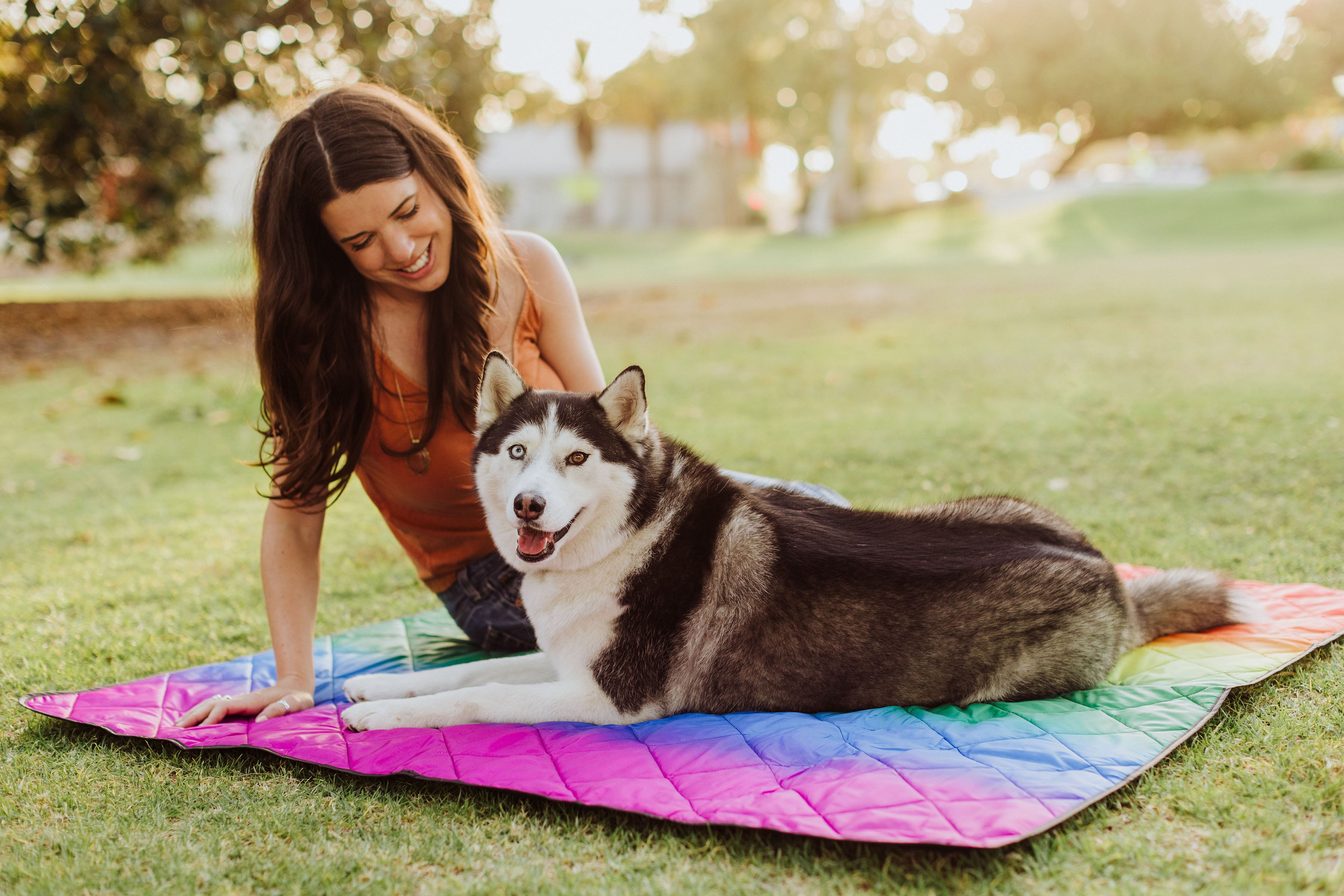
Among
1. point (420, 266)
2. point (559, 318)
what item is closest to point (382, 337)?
point (420, 266)

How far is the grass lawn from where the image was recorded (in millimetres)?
2631

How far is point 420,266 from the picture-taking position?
3.82m

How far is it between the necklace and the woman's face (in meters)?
0.43

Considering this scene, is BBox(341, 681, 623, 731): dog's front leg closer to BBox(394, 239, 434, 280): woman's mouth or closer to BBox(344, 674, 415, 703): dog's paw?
BBox(344, 674, 415, 703): dog's paw

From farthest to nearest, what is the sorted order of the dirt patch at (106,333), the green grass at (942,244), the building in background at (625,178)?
the building in background at (625,178)
the green grass at (942,244)
the dirt patch at (106,333)

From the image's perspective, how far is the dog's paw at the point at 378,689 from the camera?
379 centimetres

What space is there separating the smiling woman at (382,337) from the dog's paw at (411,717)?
17.2 inches

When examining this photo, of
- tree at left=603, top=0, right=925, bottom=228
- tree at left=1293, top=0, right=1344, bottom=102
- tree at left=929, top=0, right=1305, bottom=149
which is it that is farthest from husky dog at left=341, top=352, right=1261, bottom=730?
tree at left=1293, top=0, right=1344, bottom=102

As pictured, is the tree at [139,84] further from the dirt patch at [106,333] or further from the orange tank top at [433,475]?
the orange tank top at [433,475]

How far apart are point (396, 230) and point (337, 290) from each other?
0.44m

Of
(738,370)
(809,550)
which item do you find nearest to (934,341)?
(738,370)

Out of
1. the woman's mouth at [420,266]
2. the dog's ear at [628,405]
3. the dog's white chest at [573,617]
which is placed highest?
the woman's mouth at [420,266]

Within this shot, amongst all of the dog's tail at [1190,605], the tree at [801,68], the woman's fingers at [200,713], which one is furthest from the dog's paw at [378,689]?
the tree at [801,68]

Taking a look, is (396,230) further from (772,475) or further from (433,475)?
(772,475)
